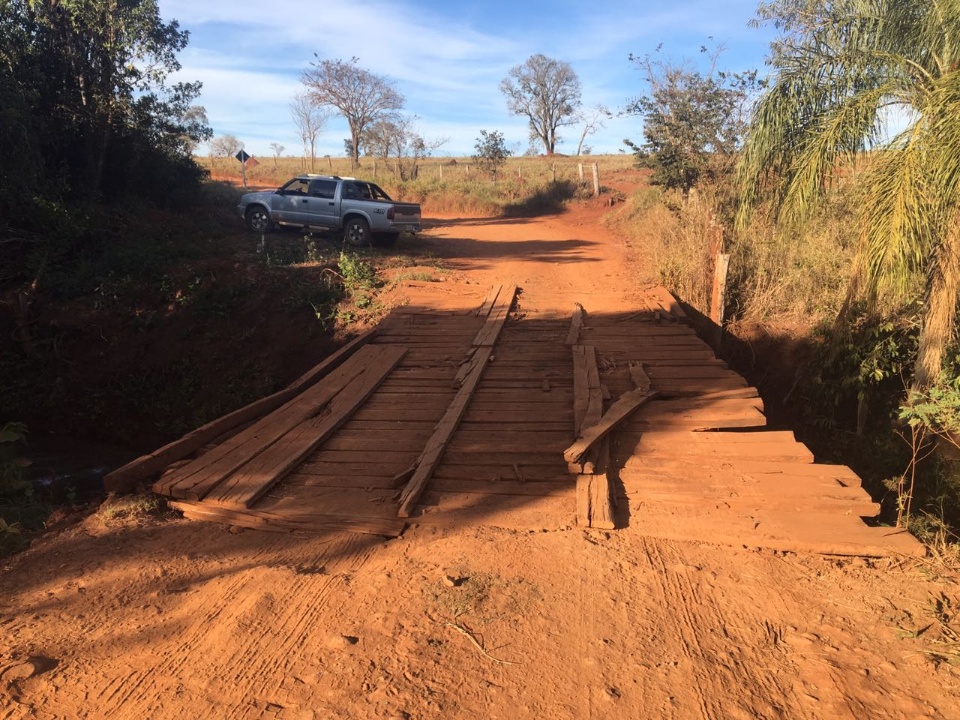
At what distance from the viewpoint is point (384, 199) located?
16.1 meters

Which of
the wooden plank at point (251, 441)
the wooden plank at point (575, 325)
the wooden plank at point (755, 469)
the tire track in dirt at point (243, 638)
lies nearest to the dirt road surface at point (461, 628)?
the tire track in dirt at point (243, 638)

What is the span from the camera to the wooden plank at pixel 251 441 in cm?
505

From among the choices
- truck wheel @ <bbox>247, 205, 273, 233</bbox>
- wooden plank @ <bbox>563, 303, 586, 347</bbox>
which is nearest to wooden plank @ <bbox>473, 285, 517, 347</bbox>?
wooden plank @ <bbox>563, 303, 586, 347</bbox>

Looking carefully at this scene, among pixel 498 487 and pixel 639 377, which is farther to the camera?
pixel 639 377

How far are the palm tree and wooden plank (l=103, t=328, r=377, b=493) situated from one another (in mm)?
5908

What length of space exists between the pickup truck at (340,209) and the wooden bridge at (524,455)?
25.1 feet

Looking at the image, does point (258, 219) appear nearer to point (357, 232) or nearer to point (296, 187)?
point (296, 187)

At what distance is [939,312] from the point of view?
692 cm

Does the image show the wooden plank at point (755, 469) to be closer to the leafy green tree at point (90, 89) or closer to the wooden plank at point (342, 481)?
the wooden plank at point (342, 481)

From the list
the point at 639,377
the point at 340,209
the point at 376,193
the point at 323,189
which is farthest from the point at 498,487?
the point at 376,193

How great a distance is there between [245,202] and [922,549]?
16049 mm

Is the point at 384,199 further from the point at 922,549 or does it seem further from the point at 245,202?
the point at 922,549

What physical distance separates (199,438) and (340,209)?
1053 centimetres

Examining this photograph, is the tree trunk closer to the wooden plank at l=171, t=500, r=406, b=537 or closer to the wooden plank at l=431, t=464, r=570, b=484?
the wooden plank at l=431, t=464, r=570, b=484
